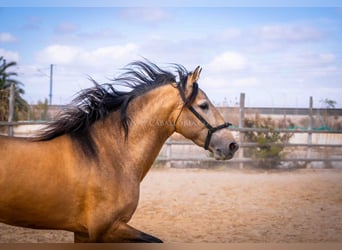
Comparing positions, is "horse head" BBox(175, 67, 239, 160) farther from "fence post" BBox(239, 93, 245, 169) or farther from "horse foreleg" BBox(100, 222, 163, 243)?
"fence post" BBox(239, 93, 245, 169)

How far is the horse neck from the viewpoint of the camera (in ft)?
8.70

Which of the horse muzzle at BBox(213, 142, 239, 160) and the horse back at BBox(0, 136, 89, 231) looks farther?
the horse muzzle at BBox(213, 142, 239, 160)

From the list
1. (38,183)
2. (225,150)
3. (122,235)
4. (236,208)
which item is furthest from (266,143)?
(38,183)

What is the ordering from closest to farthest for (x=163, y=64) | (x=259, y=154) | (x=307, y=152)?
1. (x=163, y=64)
2. (x=307, y=152)
3. (x=259, y=154)

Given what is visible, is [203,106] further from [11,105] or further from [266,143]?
[266,143]

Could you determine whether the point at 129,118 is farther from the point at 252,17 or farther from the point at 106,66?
the point at 252,17

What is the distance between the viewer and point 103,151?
259 centimetres

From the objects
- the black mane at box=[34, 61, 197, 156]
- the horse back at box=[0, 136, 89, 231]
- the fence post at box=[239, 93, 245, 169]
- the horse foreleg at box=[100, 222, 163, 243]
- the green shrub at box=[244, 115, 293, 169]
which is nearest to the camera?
the horse back at box=[0, 136, 89, 231]

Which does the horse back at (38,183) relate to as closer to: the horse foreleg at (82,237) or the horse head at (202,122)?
the horse foreleg at (82,237)

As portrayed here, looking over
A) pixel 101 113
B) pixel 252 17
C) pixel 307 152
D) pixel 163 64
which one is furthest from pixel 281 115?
pixel 101 113

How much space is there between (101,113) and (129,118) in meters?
0.19

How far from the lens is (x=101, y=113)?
8.75ft

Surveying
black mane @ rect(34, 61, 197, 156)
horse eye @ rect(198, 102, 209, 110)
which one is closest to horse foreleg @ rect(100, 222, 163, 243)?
black mane @ rect(34, 61, 197, 156)

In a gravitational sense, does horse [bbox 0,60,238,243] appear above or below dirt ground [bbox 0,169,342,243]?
above
